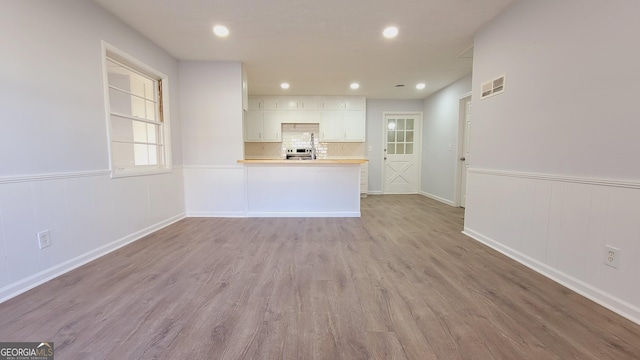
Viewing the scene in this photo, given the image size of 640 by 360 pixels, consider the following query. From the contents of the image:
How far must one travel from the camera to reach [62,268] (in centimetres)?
214

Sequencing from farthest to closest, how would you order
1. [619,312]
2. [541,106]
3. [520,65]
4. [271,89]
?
1. [271,89]
2. [520,65]
3. [541,106]
4. [619,312]

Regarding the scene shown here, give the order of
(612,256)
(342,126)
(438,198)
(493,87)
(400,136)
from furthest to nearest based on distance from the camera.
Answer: (400,136) < (342,126) < (438,198) < (493,87) < (612,256)

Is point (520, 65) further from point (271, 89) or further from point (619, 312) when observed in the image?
point (271, 89)

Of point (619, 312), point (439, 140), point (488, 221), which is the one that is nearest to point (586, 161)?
point (619, 312)

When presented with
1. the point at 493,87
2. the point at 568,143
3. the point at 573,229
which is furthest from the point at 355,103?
the point at 573,229

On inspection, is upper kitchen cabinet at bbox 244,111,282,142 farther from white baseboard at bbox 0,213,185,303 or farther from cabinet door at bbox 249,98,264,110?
white baseboard at bbox 0,213,185,303

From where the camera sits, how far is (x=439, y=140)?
5.79 metres

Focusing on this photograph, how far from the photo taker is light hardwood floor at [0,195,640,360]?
1314 millimetres

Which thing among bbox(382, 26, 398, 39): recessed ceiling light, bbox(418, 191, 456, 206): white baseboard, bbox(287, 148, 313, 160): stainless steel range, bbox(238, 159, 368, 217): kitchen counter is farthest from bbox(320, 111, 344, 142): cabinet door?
bbox(382, 26, 398, 39): recessed ceiling light

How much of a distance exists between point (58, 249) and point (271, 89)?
15.1ft

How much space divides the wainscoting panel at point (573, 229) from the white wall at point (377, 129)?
3.96m

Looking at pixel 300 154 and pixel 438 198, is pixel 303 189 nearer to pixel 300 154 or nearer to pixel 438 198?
pixel 300 154

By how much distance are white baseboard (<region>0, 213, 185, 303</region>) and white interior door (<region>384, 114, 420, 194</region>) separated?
5.54 meters

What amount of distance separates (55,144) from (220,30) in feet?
6.63
